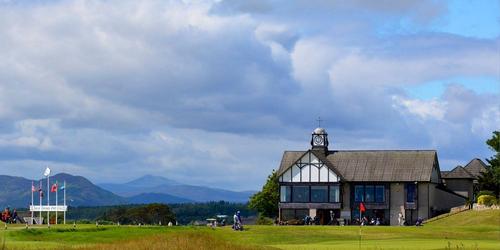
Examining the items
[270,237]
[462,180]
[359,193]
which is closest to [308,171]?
[359,193]

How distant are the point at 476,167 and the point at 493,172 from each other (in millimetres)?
9880

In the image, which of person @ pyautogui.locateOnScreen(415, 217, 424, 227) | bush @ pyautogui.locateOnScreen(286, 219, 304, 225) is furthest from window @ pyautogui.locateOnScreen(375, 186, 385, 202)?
bush @ pyautogui.locateOnScreen(286, 219, 304, 225)

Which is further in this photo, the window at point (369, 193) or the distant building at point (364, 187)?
the window at point (369, 193)

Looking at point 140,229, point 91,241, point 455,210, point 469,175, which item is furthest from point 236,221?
point 469,175

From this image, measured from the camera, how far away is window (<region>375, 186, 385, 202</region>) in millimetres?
111438

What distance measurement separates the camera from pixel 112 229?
74.2m

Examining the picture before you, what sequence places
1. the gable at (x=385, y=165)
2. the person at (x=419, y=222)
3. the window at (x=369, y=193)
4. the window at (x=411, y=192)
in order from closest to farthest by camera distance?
1. the person at (x=419, y=222)
2. the window at (x=411, y=192)
3. the gable at (x=385, y=165)
4. the window at (x=369, y=193)

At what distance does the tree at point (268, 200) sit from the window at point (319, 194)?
10.9 metres

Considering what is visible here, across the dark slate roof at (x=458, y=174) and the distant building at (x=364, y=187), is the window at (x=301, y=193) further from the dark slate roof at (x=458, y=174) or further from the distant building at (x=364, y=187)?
the dark slate roof at (x=458, y=174)

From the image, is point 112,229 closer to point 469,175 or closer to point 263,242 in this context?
point 263,242

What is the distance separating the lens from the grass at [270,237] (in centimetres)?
4884

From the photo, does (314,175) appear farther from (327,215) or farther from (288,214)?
(288,214)

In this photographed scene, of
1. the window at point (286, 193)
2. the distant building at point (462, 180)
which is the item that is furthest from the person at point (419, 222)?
the window at point (286, 193)

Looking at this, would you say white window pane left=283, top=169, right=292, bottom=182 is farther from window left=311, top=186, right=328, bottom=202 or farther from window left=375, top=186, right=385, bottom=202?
window left=375, top=186, right=385, bottom=202
